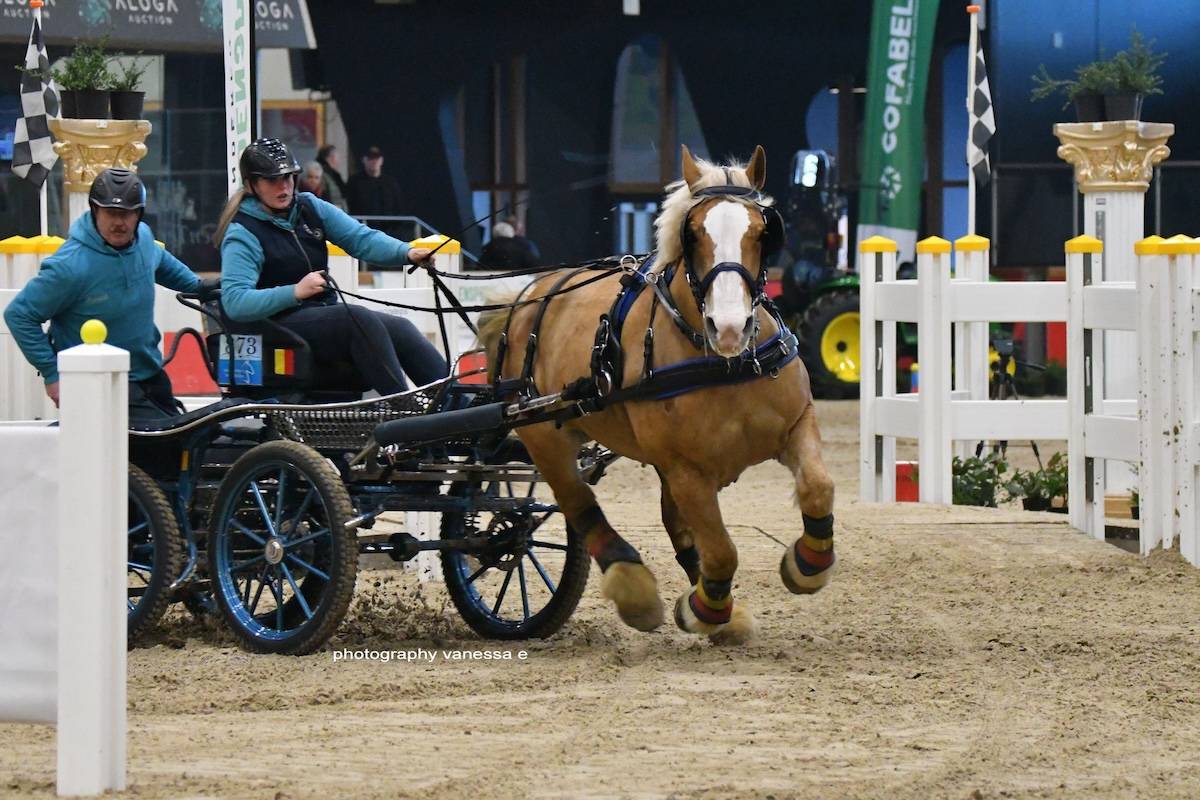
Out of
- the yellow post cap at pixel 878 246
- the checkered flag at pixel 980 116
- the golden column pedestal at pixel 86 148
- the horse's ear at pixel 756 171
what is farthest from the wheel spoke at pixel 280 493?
the checkered flag at pixel 980 116

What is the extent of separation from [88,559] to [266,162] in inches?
108

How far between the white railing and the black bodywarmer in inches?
98.3

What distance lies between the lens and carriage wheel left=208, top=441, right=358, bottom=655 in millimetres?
6895

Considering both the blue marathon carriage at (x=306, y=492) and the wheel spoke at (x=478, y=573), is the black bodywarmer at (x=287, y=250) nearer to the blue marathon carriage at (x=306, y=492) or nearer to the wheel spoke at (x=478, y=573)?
the blue marathon carriage at (x=306, y=492)

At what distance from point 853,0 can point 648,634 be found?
13.7 meters

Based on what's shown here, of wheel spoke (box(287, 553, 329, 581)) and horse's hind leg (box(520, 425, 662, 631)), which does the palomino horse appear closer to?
horse's hind leg (box(520, 425, 662, 631))

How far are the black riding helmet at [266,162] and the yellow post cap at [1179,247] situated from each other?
374cm

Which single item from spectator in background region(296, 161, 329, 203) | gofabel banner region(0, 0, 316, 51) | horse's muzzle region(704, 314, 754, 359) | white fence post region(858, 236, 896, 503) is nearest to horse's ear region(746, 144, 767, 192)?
horse's muzzle region(704, 314, 754, 359)

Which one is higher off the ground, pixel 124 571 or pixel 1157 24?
pixel 1157 24

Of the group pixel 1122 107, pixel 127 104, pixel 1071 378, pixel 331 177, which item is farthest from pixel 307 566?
pixel 331 177

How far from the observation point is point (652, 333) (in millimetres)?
6699

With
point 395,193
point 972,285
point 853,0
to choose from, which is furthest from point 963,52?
point 972,285

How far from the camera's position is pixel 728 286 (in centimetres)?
631

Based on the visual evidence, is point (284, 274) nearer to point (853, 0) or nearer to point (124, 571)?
point (124, 571)
